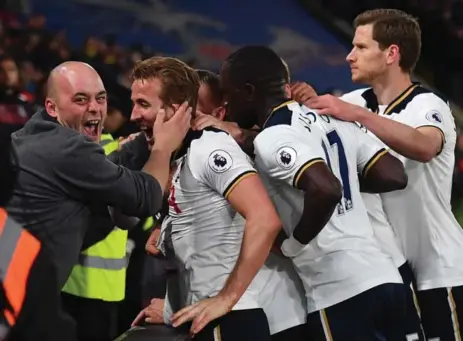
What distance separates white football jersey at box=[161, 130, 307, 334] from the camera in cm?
239

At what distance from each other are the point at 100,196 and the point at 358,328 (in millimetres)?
826

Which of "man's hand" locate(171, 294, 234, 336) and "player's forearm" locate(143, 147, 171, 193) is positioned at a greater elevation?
"player's forearm" locate(143, 147, 171, 193)

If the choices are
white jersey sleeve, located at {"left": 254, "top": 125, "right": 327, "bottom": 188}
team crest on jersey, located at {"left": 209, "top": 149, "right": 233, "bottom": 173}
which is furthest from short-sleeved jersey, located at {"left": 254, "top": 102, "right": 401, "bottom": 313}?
team crest on jersey, located at {"left": 209, "top": 149, "right": 233, "bottom": 173}

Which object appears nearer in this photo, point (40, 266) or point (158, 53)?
point (40, 266)

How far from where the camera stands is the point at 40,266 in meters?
1.62

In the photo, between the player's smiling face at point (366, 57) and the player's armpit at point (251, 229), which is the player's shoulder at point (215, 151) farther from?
the player's smiling face at point (366, 57)

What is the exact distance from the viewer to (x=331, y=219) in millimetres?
2488

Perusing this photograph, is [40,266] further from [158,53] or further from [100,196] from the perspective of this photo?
[158,53]

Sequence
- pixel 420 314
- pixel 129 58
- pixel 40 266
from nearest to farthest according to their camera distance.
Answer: pixel 40 266 < pixel 420 314 < pixel 129 58

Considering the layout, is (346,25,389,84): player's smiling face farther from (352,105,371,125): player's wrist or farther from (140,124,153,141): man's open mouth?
(140,124,153,141): man's open mouth

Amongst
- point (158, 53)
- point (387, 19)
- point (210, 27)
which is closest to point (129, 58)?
point (158, 53)

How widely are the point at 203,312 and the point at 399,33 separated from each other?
57.9 inches

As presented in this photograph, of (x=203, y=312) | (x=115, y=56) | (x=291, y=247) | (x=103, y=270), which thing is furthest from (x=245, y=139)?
(x=115, y=56)

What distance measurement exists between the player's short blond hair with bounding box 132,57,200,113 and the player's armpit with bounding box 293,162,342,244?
48cm
